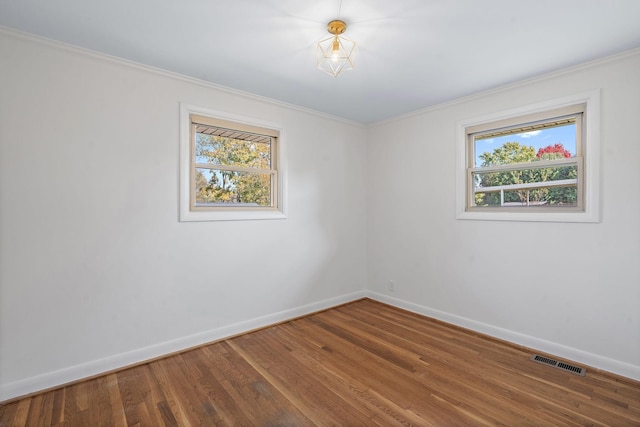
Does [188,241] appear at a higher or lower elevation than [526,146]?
lower

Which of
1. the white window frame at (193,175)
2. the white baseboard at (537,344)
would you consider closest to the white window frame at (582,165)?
the white baseboard at (537,344)

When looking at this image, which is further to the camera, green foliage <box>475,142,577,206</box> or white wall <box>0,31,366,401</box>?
green foliage <box>475,142,577,206</box>

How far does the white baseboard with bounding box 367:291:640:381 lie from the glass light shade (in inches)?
113

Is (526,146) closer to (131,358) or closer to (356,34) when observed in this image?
(356,34)

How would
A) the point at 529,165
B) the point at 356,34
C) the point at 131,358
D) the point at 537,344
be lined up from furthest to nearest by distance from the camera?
1. the point at 529,165
2. the point at 537,344
3. the point at 131,358
4. the point at 356,34

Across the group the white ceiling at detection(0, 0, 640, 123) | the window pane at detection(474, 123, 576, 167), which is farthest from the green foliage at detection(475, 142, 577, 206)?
the white ceiling at detection(0, 0, 640, 123)

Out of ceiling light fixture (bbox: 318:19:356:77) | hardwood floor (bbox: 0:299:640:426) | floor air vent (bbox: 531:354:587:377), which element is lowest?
hardwood floor (bbox: 0:299:640:426)

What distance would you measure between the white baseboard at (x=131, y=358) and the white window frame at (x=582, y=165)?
2.31 metres

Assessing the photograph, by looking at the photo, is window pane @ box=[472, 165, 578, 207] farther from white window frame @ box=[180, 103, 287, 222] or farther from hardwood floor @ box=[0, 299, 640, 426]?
white window frame @ box=[180, 103, 287, 222]

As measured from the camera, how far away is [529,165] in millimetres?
3055

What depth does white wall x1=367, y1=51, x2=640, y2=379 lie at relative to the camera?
2.49 meters

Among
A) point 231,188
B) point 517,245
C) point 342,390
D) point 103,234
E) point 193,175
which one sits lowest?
point 342,390

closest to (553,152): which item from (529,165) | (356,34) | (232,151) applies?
(529,165)

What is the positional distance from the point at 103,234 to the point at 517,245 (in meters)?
3.73
